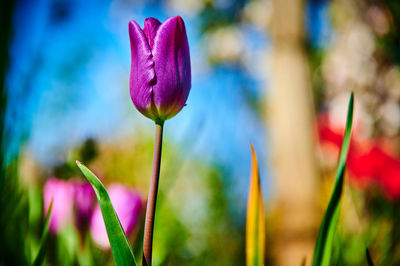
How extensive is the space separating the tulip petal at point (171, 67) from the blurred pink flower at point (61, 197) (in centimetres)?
23

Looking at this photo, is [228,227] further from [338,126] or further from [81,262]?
[81,262]

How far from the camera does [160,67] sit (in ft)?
0.92

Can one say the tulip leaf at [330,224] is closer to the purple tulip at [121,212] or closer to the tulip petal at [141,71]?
the tulip petal at [141,71]

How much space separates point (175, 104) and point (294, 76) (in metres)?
1.71

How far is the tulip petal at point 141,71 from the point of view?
0.91 ft

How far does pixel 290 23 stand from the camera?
199 centimetres

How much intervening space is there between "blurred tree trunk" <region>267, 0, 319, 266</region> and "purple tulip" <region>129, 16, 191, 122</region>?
1.46 metres

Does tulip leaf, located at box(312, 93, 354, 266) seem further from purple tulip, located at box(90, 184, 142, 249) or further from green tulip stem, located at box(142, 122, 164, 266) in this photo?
purple tulip, located at box(90, 184, 142, 249)

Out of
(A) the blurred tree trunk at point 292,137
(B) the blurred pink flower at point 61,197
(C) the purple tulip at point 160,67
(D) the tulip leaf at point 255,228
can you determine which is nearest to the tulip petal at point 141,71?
(C) the purple tulip at point 160,67

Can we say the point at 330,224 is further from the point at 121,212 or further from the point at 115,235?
the point at 121,212

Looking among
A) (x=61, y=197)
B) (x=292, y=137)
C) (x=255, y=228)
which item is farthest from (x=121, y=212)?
(x=292, y=137)

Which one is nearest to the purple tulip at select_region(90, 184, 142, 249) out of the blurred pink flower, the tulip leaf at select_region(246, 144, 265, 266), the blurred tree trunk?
the blurred pink flower

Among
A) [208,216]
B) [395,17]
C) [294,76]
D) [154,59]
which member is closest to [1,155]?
[154,59]

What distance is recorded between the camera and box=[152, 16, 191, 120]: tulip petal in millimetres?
279
